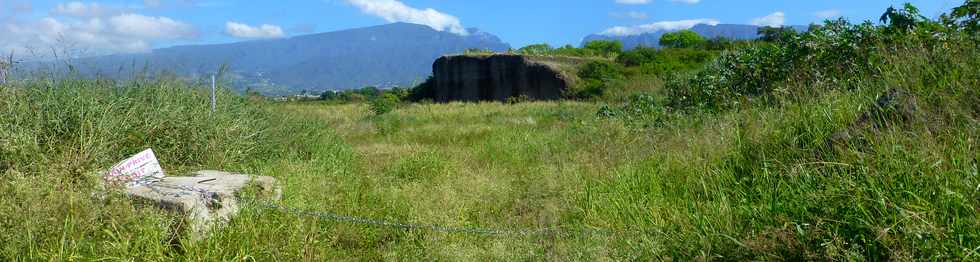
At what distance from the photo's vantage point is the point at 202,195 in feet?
12.7

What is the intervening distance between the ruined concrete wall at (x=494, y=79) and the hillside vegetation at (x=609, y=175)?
1924cm

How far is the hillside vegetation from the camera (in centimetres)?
273

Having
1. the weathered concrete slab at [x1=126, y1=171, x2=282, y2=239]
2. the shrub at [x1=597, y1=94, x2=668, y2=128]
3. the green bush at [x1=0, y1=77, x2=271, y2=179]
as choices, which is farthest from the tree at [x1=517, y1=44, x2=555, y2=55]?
the weathered concrete slab at [x1=126, y1=171, x2=282, y2=239]

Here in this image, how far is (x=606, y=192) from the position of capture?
4.62 meters

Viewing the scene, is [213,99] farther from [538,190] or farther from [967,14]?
[967,14]

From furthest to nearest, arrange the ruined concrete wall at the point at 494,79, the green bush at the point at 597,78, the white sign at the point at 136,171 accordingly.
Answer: the ruined concrete wall at the point at 494,79 → the green bush at the point at 597,78 → the white sign at the point at 136,171

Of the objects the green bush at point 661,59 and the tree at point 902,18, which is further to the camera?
the green bush at point 661,59

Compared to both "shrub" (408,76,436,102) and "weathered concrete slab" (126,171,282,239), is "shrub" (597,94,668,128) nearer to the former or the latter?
"weathered concrete slab" (126,171,282,239)

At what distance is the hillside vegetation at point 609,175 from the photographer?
8.97ft

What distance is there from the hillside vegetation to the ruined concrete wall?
1924cm

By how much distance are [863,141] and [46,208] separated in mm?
4153

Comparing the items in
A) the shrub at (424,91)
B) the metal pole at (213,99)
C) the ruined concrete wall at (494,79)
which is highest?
the metal pole at (213,99)

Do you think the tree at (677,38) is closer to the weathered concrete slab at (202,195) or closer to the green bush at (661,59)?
the green bush at (661,59)

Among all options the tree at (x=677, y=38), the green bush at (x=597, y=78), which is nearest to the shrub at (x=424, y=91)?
the green bush at (x=597, y=78)
